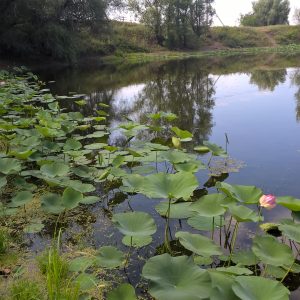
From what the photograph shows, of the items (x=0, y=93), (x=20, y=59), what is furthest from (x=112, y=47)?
(x=0, y=93)

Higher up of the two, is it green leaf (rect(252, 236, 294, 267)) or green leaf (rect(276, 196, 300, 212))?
green leaf (rect(276, 196, 300, 212))

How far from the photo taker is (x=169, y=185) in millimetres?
2422

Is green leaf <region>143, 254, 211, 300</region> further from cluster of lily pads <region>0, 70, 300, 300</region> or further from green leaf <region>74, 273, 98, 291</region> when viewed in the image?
green leaf <region>74, 273, 98, 291</region>

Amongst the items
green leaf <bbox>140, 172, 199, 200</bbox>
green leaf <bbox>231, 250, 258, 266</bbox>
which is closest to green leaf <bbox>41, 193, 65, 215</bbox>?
green leaf <bbox>140, 172, 199, 200</bbox>

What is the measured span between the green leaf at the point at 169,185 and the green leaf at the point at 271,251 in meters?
0.51

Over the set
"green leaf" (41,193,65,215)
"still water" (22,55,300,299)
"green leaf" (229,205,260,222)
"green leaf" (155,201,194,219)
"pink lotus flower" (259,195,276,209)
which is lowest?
"still water" (22,55,300,299)

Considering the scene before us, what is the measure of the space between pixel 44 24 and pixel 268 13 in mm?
43180

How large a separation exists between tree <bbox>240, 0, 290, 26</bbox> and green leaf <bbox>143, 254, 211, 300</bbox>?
56.1m

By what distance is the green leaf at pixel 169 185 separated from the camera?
7.69 feet

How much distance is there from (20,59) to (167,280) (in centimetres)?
2011

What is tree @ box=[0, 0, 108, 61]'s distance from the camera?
56.8ft

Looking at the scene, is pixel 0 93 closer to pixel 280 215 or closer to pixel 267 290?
pixel 280 215

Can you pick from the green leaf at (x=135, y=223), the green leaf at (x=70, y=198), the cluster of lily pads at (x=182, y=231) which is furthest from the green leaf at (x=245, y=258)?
the green leaf at (x=70, y=198)

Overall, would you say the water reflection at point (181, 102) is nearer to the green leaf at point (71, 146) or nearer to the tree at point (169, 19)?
the green leaf at point (71, 146)
